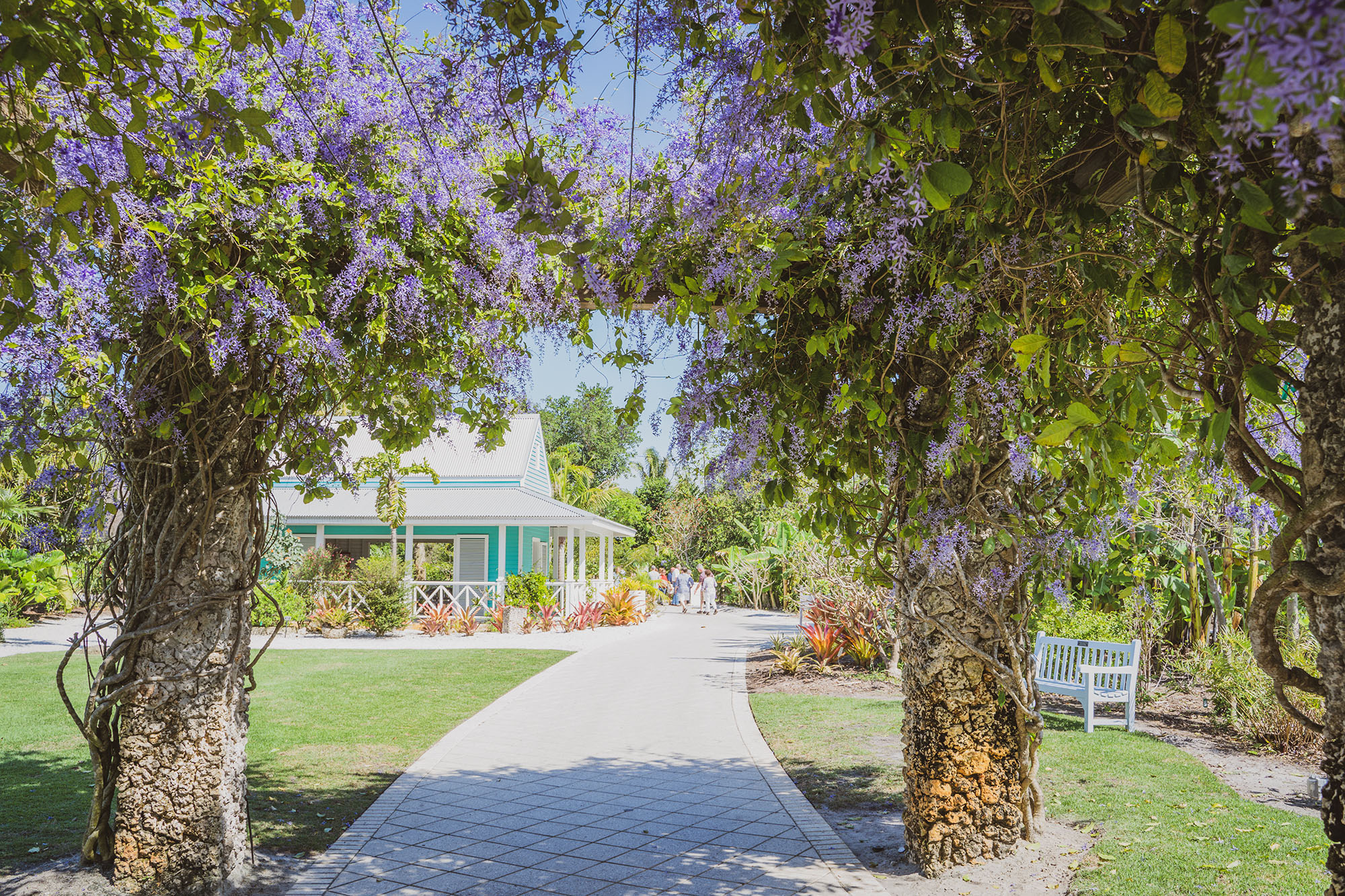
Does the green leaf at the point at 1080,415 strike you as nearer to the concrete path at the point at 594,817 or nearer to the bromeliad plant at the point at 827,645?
the concrete path at the point at 594,817

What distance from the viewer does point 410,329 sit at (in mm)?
4184

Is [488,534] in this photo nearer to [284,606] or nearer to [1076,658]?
[284,606]

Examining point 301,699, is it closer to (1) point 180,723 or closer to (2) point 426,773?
(2) point 426,773

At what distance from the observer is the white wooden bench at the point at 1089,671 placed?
25.5ft

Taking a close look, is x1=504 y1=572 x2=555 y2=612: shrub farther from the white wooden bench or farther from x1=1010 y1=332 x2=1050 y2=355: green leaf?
x1=1010 y1=332 x2=1050 y2=355: green leaf

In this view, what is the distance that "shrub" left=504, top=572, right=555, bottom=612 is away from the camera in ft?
62.6

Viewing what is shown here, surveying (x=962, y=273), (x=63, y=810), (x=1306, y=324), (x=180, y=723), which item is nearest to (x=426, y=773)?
(x=63, y=810)

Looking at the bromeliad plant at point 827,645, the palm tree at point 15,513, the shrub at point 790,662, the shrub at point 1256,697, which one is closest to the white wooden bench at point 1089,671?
the shrub at point 1256,697

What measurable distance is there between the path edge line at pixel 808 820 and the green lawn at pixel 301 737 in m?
2.97

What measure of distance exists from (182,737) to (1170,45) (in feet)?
15.6

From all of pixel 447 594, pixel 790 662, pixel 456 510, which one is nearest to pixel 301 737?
pixel 790 662

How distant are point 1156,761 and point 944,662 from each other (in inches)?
149

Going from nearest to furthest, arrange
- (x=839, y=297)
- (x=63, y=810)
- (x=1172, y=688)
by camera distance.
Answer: (x=839, y=297), (x=63, y=810), (x=1172, y=688)

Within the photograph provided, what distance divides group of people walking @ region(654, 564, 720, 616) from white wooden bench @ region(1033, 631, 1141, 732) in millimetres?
18683
